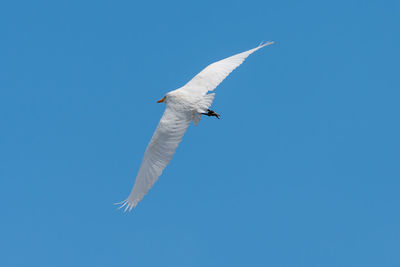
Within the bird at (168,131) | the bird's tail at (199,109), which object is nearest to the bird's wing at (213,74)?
the bird at (168,131)

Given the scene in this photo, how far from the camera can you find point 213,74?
24.5 metres

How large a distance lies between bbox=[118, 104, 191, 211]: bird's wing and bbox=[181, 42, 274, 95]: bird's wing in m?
2.50

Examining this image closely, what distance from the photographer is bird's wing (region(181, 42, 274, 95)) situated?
23302 millimetres

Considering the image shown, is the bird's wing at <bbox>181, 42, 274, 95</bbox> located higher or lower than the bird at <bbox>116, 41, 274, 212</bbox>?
higher

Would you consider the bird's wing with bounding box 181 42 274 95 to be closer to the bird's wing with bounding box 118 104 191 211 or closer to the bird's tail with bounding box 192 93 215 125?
the bird's tail with bounding box 192 93 215 125

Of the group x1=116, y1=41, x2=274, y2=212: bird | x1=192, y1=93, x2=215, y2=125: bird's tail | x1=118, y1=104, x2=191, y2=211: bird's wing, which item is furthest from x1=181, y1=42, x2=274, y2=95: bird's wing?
x1=118, y1=104, x2=191, y2=211: bird's wing

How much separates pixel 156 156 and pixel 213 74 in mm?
5512

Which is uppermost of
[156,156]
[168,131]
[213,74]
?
[213,74]

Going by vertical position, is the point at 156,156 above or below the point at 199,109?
below

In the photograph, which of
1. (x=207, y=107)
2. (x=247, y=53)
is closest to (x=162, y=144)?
(x=207, y=107)

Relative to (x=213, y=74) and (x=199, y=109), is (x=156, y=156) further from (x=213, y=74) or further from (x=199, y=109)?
(x=213, y=74)

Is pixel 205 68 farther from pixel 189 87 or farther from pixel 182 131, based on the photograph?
pixel 182 131

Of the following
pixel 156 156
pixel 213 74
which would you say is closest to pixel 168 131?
pixel 156 156

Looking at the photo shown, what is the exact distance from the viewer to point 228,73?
81.3 ft
